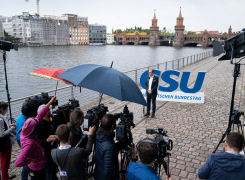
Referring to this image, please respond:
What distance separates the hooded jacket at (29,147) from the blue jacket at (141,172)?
1.57 meters

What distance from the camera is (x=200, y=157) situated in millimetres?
4582

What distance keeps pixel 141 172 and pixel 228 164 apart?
3.21ft

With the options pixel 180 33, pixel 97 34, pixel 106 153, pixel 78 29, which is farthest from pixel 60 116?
pixel 97 34

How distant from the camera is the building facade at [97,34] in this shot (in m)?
149

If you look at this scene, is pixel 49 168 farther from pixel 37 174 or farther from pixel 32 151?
pixel 32 151

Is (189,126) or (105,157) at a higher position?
(105,157)

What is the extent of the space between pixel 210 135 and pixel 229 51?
8.30 feet

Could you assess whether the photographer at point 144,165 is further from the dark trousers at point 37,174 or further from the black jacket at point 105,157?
the dark trousers at point 37,174

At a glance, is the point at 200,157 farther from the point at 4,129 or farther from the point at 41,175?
the point at 4,129

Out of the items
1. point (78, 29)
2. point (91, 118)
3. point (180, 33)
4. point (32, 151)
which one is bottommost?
point (32, 151)

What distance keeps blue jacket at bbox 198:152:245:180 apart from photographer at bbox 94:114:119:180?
1.11 metres

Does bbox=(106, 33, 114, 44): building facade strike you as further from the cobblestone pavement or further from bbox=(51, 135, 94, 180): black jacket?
bbox=(51, 135, 94, 180): black jacket

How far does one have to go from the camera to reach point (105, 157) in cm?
244

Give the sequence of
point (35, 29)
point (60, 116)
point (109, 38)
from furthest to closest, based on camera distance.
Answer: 1. point (109, 38)
2. point (35, 29)
3. point (60, 116)
